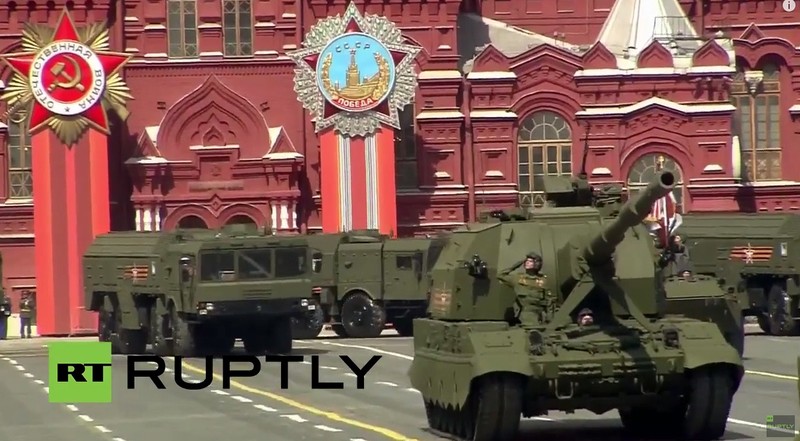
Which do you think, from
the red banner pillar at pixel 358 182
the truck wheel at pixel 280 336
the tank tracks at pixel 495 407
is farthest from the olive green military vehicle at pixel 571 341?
the red banner pillar at pixel 358 182

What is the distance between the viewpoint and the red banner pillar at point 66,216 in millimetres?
49438

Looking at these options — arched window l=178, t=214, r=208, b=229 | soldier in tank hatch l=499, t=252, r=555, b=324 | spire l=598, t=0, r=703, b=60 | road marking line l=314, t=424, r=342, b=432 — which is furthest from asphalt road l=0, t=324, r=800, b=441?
spire l=598, t=0, r=703, b=60

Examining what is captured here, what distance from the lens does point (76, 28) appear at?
50094 mm

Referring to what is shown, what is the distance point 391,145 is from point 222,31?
602cm

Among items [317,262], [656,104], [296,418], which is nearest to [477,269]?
[296,418]

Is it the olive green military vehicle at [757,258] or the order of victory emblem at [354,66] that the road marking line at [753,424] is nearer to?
the olive green military vehicle at [757,258]

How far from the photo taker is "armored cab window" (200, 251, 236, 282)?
117 feet

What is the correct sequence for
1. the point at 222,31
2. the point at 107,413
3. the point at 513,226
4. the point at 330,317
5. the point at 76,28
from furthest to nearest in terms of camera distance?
the point at 222,31 → the point at 76,28 → the point at 330,317 → the point at 107,413 → the point at 513,226

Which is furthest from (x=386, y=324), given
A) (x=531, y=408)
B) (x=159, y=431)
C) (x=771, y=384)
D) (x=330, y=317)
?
(x=531, y=408)

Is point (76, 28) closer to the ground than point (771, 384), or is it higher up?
higher up

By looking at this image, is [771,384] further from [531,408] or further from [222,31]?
[222,31]

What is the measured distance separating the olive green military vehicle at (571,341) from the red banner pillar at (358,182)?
31670 millimetres

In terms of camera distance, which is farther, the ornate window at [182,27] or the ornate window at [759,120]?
the ornate window at [759,120]

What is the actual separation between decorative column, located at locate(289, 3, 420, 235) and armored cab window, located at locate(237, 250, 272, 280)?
583 inches
